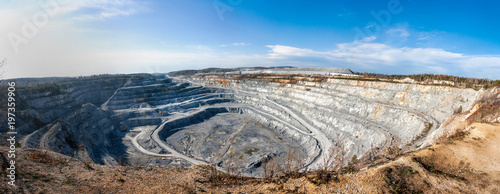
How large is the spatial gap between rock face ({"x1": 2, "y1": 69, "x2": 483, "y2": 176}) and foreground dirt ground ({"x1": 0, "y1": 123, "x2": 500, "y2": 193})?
33.8ft

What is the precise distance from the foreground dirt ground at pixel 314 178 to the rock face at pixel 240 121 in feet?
33.8

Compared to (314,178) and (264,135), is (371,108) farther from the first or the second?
(314,178)

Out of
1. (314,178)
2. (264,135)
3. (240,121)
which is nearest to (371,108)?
(264,135)

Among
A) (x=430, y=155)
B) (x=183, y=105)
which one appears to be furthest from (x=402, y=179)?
(x=183, y=105)

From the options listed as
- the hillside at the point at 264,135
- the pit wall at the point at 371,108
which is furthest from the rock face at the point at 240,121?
the hillside at the point at 264,135

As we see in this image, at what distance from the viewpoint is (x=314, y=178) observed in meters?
11.4

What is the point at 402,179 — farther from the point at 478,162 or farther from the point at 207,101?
the point at 207,101

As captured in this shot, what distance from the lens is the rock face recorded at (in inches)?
1270

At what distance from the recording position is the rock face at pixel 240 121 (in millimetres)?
32250

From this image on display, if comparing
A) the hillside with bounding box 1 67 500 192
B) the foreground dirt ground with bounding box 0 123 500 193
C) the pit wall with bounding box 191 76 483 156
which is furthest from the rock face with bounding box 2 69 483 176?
the foreground dirt ground with bounding box 0 123 500 193

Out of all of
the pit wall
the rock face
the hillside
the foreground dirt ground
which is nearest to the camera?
the foreground dirt ground

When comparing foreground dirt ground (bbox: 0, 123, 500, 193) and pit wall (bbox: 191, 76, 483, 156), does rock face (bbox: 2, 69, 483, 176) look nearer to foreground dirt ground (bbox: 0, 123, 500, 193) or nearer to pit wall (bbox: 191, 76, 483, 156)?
pit wall (bbox: 191, 76, 483, 156)

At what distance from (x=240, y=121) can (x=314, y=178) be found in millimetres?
49691

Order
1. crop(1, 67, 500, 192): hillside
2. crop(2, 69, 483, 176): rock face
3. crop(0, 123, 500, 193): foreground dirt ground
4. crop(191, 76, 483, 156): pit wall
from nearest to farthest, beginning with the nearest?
1. crop(0, 123, 500, 193): foreground dirt ground
2. crop(1, 67, 500, 192): hillside
3. crop(191, 76, 483, 156): pit wall
4. crop(2, 69, 483, 176): rock face
